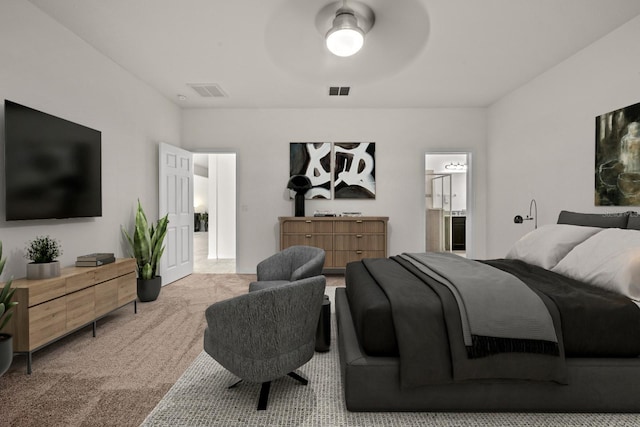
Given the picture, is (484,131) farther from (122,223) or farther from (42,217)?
(42,217)

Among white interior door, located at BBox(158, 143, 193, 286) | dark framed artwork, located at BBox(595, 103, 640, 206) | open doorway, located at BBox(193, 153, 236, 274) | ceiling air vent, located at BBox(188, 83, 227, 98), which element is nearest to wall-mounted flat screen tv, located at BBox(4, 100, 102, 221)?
white interior door, located at BBox(158, 143, 193, 286)

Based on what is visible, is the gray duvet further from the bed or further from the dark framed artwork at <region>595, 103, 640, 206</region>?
the dark framed artwork at <region>595, 103, 640, 206</region>

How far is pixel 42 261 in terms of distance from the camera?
8.69ft

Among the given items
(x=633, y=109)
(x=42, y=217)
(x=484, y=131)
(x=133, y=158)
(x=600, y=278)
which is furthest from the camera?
(x=484, y=131)

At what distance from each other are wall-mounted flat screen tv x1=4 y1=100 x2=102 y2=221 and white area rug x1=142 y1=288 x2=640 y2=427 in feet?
6.42

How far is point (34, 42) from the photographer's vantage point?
2875 millimetres

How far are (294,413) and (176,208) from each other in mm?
4069

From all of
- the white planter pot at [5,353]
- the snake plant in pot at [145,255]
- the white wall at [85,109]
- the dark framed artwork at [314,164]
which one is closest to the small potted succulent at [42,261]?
the white wall at [85,109]

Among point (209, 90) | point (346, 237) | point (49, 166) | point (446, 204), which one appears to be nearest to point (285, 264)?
point (346, 237)

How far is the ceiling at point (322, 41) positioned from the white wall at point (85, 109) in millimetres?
194

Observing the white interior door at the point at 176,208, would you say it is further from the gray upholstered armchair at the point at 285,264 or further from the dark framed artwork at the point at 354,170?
the dark framed artwork at the point at 354,170

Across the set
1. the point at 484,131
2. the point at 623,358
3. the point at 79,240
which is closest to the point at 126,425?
the point at 79,240

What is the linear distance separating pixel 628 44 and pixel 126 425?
4.82 m

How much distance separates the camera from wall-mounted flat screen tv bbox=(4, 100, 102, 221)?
2.61 metres
